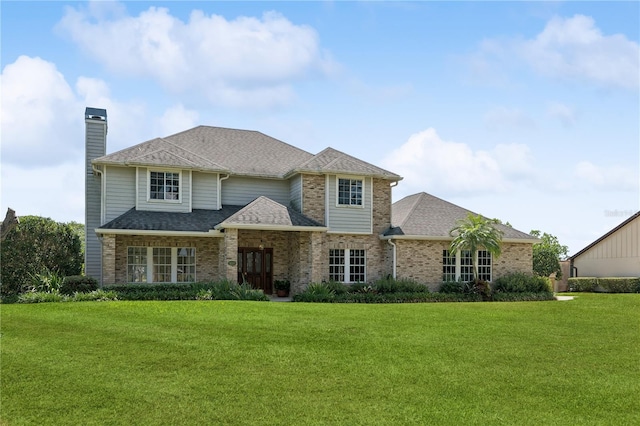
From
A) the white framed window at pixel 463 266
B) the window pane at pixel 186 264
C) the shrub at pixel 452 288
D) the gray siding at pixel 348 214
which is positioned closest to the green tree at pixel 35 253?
the window pane at pixel 186 264

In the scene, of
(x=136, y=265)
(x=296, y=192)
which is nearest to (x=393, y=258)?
(x=296, y=192)

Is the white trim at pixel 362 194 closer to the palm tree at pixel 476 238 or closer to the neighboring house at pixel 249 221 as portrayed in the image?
the neighboring house at pixel 249 221

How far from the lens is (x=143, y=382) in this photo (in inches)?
368

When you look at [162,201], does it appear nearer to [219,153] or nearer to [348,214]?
[219,153]

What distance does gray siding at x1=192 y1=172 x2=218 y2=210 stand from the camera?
2533cm

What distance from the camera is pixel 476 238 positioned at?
2512 cm

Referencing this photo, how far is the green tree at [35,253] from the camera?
2359 cm

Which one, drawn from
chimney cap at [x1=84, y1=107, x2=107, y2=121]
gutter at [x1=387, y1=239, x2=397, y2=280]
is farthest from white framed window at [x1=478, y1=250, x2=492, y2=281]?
chimney cap at [x1=84, y1=107, x2=107, y2=121]

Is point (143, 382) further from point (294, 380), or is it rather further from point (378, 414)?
point (378, 414)

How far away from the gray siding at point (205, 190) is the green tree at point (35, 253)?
585 centimetres

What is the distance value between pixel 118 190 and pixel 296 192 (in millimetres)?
7717

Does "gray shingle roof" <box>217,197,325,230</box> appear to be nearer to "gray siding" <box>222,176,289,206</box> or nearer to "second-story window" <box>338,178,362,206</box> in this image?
"gray siding" <box>222,176,289,206</box>

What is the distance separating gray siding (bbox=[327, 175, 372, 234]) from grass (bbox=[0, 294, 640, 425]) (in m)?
9.91

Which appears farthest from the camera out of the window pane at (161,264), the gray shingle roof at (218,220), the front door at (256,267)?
the front door at (256,267)
